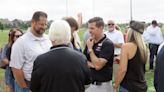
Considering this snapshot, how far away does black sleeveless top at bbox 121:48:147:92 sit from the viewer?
5105mm

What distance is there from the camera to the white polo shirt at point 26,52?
4930mm

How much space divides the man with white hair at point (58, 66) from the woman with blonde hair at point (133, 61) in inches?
55.1

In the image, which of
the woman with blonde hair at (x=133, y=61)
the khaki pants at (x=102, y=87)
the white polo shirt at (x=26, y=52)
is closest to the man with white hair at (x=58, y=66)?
the white polo shirt at (x=26, y=52)

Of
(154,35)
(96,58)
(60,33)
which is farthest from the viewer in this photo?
(154,35)

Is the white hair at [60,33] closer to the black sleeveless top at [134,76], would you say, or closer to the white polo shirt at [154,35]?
the black sleeveless top at [134,76]

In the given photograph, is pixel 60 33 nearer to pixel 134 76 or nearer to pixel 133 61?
pixel 133 61

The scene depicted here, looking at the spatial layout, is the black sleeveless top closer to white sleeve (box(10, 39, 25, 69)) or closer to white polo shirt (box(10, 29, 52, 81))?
white polo shirt (box(10, 29, 52, 81))

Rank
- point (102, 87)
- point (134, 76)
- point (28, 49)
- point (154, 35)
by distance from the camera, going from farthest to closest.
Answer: point (154, 35) < point (102, 87) < point (134, 76) < point (28, 49)

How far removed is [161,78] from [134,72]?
1.15 m

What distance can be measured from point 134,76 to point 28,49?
4.58 ft

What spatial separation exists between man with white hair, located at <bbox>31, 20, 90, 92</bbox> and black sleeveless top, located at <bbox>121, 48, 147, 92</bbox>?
1.49 m

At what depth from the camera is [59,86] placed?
3734 millimetres

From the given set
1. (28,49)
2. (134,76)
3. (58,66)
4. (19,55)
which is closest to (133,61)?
(134,76)

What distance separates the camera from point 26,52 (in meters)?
4.94
